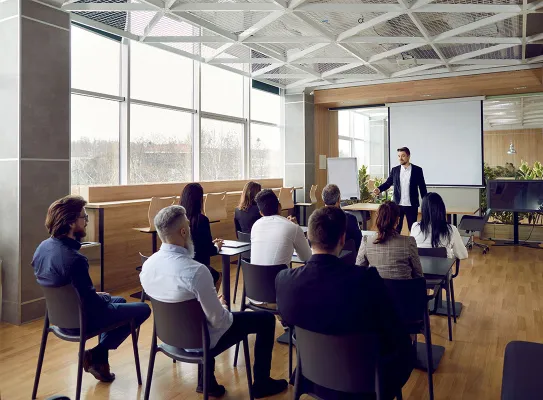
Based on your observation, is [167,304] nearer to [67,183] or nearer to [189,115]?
[67,183]

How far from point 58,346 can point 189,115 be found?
5.09 meters

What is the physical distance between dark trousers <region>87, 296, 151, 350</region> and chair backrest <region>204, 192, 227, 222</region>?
128 inches

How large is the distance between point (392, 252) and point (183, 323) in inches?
54.5

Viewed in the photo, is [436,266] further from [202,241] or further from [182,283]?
[182,283]

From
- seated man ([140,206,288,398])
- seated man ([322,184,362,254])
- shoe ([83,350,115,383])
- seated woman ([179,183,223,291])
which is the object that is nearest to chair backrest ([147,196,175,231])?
seated woman ([179,183,223,291])

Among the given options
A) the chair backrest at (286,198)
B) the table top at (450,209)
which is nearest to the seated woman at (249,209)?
the table top at (450,209)

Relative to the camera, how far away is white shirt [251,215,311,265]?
310cm

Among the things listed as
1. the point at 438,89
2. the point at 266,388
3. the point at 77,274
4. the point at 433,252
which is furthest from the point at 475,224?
the point at 77,274

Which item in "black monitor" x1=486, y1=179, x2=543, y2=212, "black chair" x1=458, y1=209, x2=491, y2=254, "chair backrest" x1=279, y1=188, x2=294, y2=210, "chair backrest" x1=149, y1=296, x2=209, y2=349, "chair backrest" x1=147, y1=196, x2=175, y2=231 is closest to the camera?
"chair backrest" x1=149, y1=296, x2=209, y2=349

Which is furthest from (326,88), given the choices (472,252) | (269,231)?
(269,231)

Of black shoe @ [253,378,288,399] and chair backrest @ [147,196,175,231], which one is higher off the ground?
chair backrest @ [147,196,175,231]

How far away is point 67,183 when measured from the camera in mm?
4555

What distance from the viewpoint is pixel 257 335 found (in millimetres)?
2596

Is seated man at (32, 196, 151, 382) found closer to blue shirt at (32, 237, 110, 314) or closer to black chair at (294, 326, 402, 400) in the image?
blue shirt at (32, 237, 110, 314)
